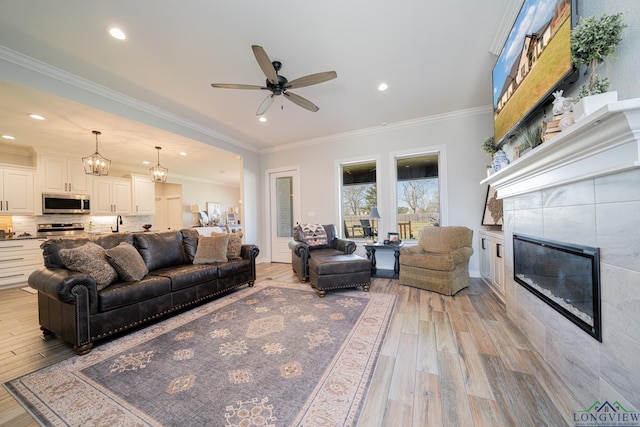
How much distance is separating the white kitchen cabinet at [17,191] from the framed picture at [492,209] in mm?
8187

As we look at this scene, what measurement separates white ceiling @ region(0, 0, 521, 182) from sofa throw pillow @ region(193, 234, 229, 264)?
2048mm

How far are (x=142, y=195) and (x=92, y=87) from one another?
4.09 metres

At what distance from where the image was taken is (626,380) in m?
1.05

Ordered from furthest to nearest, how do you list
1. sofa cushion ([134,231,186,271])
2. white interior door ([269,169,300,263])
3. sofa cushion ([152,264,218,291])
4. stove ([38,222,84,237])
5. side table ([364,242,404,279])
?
1. white interior door ([269,169,300,263])
2. stove ([38,222,84,237])
3. side table ([364,242,404,279])
4. sofa cushion ([134,231,186,271])
5. sofa cushion ([152,264,218,291])

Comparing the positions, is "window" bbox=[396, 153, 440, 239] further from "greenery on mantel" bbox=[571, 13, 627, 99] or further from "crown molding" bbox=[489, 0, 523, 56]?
"greenery on mantel" bbox=[571, 13, 627, 99]

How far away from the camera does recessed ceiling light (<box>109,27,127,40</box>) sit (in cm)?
205

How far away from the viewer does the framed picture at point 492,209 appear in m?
3.35

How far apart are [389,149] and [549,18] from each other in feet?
9.82

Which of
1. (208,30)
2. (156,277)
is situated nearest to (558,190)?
(208,30)

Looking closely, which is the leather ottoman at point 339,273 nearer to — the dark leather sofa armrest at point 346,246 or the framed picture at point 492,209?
the dark leather sofa armrest at point 346,246

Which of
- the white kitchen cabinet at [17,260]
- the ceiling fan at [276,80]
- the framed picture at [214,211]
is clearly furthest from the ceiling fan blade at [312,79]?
the framed picture at [214,211]

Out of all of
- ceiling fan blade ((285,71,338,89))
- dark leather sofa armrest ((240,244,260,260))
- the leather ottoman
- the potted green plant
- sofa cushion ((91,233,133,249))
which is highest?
ceiling fan blade ((285,71,338,89))

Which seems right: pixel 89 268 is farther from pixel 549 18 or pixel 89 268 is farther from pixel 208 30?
pixel 549 18

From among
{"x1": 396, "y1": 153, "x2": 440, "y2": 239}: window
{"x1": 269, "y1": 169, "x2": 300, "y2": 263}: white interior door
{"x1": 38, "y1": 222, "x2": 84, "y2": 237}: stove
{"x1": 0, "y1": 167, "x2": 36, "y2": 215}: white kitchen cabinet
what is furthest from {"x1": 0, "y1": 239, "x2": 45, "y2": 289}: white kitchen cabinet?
{"x1": 396, "y1": 153, "x2": 440, "y2": 239}: window
